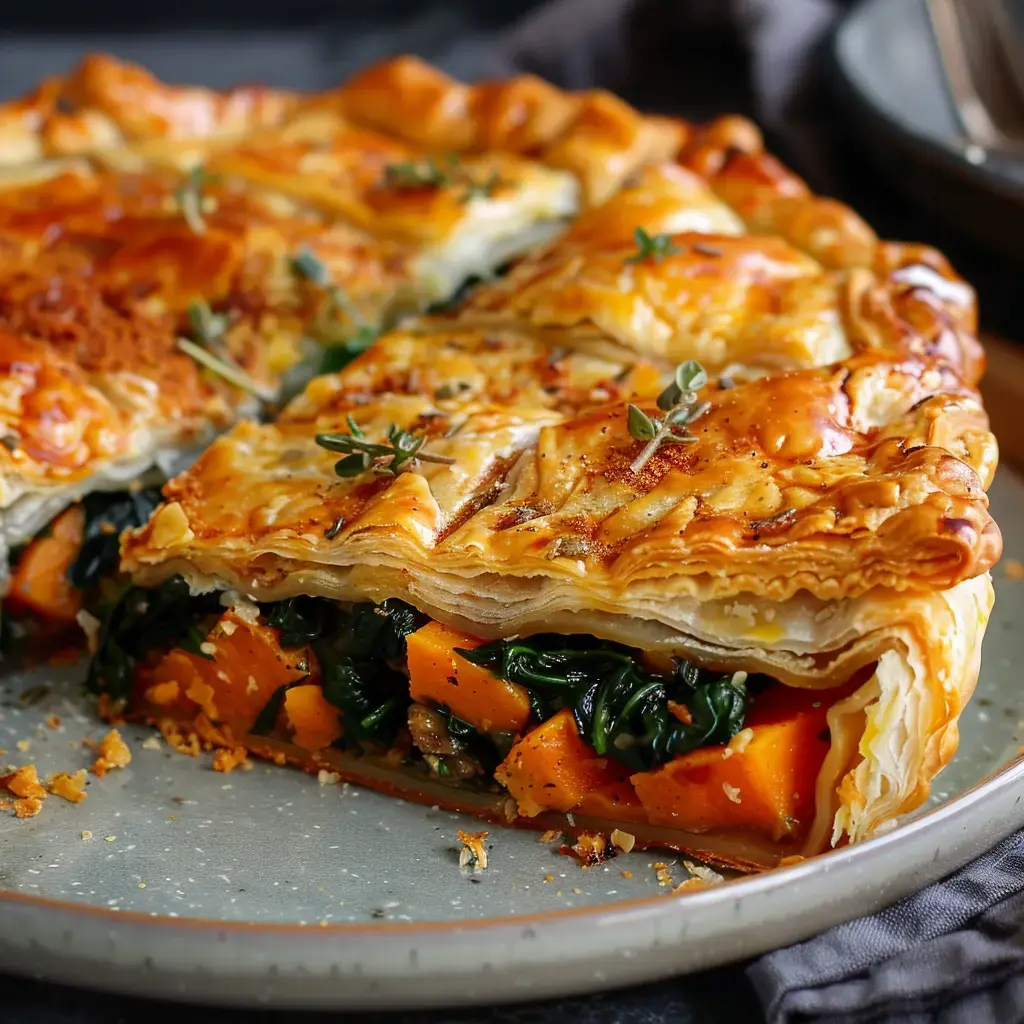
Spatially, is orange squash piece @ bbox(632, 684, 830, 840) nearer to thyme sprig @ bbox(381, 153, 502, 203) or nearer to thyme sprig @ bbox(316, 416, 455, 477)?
thyme sprig @ bbox(316, 416, 455, 477)

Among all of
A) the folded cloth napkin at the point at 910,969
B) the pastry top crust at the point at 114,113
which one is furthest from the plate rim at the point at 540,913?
the pastry top crust at the point at 114,113

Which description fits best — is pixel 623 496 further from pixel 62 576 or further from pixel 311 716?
pixel 62 576

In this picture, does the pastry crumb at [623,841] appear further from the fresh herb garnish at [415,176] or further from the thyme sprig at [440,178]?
the fresh herb garnish at [415,176]

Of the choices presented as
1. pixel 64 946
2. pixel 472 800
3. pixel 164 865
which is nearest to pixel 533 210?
pixel 472 800

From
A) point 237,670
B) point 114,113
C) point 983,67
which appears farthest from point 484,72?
point 237,670

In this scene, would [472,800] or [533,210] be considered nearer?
[472,800]

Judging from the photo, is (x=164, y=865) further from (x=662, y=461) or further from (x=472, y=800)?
(x=662, y=461)
